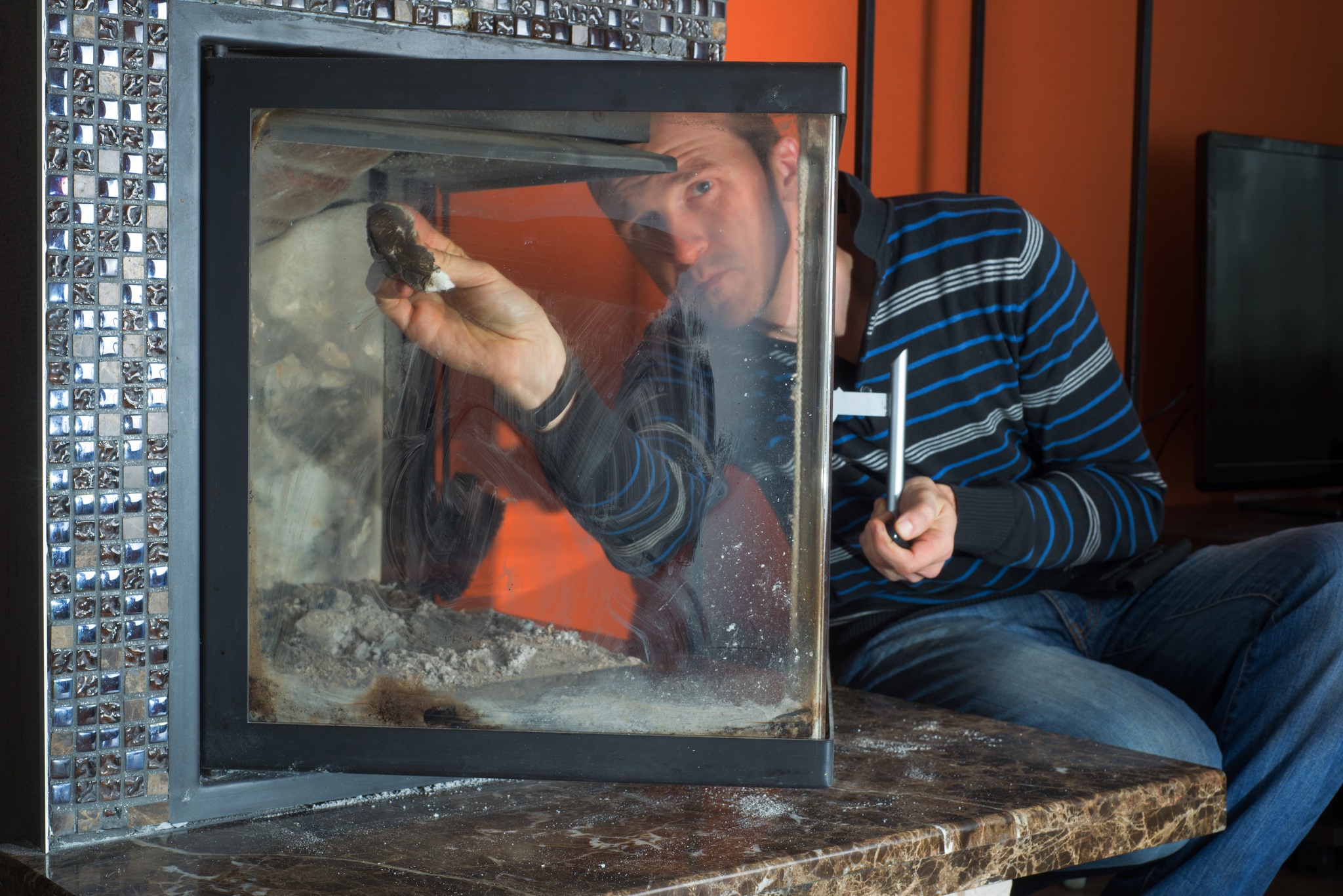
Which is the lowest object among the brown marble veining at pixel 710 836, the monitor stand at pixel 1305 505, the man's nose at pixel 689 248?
the brown marble veining at pixel 710 836

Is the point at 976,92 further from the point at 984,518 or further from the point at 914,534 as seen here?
the point at 914,534

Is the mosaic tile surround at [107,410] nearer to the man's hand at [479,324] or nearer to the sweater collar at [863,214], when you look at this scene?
the man's hand at [479,324]

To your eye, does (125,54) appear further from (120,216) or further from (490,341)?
(490,341)

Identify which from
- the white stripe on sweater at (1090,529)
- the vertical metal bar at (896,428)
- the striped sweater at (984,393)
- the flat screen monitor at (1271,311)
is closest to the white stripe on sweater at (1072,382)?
the striped sweater at (984,393)

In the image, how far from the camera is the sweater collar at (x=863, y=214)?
1.23 meters

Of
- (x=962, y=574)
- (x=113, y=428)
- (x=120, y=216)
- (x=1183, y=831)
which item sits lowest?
(x=1183, y=831)

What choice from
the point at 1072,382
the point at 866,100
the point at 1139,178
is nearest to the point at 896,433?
the point at 1072,382

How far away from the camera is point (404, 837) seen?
2.41ft

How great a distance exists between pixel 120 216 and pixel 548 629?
1.17ft

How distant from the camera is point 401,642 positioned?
2.41ft

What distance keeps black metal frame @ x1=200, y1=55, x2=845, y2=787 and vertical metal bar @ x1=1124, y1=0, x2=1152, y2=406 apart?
5.02ft

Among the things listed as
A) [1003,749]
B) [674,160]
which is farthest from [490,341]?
[1003,749]

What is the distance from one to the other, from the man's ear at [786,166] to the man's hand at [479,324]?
16 centimetres

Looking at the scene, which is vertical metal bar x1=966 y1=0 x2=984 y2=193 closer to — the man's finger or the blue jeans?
the blue jeans
